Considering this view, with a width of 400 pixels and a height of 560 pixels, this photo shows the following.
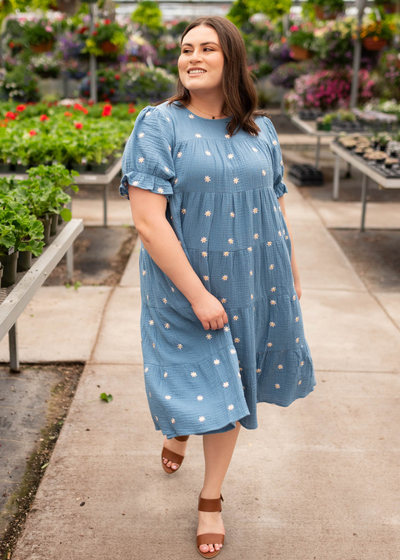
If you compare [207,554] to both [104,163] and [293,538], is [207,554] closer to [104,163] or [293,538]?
[293,538]

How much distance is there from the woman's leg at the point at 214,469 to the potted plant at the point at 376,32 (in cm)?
965

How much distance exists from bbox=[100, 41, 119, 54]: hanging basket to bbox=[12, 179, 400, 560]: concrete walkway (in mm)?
7750

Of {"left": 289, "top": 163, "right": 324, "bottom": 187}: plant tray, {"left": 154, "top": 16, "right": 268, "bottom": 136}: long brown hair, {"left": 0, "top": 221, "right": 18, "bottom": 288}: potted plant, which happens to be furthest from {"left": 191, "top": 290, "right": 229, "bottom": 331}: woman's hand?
{"left": 289, "top": 163, "right": 324, "bottom": 187}: plant tray

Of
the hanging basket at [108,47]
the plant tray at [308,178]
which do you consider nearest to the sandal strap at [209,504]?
the plant tray at [308,178]

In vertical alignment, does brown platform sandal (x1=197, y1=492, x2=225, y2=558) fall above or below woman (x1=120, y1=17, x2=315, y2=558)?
below

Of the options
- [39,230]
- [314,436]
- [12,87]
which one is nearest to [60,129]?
[39,230]

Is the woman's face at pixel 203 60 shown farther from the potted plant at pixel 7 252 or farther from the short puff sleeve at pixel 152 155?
the potted plant at pixel 7 252

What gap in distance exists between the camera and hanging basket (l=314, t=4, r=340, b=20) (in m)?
10.2

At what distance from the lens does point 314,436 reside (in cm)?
275

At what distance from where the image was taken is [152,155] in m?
1.76

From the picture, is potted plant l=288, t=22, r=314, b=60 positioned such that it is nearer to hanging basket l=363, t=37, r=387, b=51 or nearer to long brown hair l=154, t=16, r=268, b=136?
hanging basket l=363, t=37, r=387, b=51

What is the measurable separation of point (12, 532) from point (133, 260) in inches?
131

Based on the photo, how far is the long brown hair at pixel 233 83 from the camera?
1.84m

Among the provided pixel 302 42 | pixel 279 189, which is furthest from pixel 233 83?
pixel 302 42
